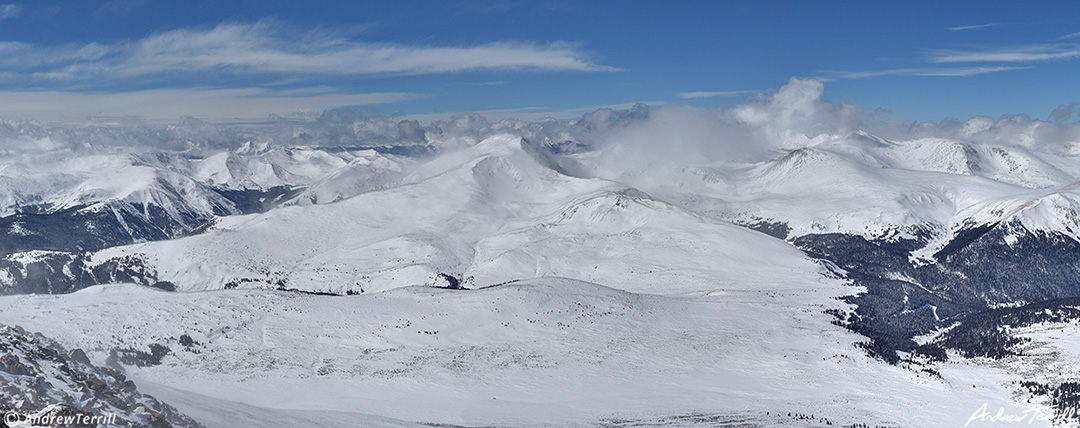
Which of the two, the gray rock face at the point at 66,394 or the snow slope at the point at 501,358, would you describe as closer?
the gray rock face at the point at 66,394

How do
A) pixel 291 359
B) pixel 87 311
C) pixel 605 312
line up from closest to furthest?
pixel 291 359
pixel 87 311
pixel 605 312

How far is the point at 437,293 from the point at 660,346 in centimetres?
5421

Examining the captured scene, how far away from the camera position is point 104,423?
136ft

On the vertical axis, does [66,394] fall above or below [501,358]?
below

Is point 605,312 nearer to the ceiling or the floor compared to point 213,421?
nearer to the ceiling

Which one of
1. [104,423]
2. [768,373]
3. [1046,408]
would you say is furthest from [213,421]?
[1046,408]

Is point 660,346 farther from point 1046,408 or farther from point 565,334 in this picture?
point 1046,408

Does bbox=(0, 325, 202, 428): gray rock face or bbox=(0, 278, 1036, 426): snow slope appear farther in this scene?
bbox=(0, 278, 1036, 426): snow slope

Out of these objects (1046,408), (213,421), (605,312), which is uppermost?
(605,312)

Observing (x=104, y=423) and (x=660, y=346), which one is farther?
(x=660, y=346)

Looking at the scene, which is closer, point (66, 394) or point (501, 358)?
point (66, 394)

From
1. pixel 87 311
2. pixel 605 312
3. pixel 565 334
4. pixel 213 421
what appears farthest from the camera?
pixel 605 312

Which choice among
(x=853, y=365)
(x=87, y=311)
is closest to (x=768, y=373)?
(x=853, y=365)

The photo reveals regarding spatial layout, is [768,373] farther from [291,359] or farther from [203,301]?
[203,301]
